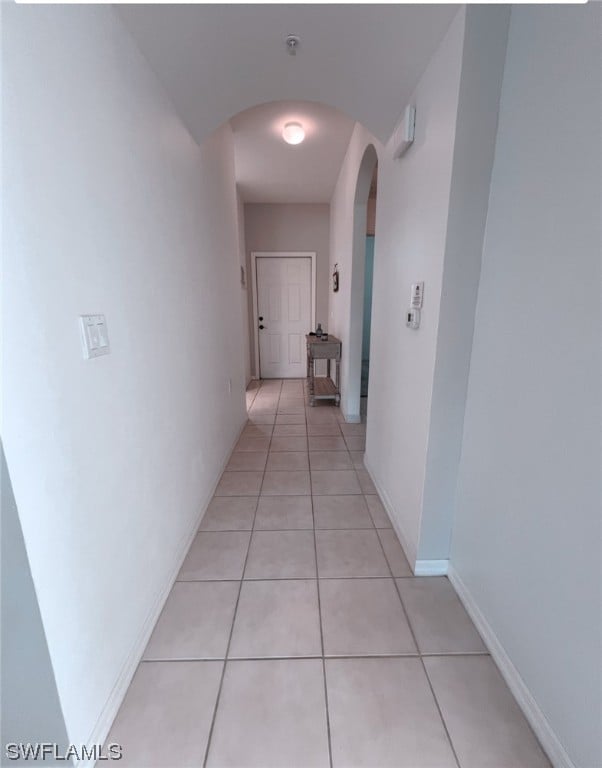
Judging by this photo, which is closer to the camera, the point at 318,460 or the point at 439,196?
the point at 439,196

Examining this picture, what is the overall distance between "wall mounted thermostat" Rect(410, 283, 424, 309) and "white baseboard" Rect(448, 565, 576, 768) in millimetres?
1231

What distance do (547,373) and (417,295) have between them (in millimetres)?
680

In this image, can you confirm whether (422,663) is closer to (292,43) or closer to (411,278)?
(411,278)

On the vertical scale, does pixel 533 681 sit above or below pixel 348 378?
below

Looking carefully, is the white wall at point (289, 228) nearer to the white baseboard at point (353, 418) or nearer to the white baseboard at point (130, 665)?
the white baseboard at point (353, 418)

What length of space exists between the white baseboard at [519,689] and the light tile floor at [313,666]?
0.10 ft

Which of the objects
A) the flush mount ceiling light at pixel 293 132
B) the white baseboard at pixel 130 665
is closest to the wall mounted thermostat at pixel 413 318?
the white baseboard at pixel 130 665

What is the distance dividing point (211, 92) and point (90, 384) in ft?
5.04

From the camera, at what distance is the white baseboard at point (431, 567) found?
1509mm

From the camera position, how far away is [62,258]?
2.68 feet

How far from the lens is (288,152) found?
3273 mm

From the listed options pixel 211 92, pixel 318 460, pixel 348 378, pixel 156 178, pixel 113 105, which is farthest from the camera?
pixel 348 378

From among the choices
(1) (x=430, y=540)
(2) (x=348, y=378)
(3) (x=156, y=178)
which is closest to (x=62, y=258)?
(3) (x=156, y=178)

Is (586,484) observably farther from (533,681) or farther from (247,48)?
(247,48)
